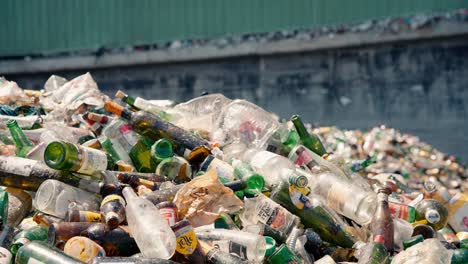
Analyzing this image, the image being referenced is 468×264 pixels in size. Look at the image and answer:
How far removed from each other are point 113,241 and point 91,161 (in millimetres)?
525

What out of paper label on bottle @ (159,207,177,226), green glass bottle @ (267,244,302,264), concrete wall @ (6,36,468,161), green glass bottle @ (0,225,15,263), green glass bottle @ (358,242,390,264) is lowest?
concrete wall @ (6,36,468,161)

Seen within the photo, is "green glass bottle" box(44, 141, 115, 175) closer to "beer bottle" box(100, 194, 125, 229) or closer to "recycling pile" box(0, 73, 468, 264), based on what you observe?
"recycling pile" box(0, 73, 468, 264)

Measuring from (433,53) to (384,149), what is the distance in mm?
2412

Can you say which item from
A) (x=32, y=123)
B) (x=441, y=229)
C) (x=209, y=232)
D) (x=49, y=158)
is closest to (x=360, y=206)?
(x=441, y=229)

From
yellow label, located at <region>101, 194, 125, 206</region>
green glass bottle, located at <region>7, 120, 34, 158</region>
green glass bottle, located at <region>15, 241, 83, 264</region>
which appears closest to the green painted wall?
green glass bottle, located at <region>7, 120, 34, 158</region>

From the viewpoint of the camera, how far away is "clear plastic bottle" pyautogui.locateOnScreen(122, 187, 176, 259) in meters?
2.35

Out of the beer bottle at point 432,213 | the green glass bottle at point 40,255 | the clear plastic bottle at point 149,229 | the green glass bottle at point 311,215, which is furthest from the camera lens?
the beer bottle at point 432,213

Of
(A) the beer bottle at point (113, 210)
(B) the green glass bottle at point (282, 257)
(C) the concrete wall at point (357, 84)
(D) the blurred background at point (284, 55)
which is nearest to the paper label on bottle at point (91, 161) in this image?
(A) the beer bottle at point (113, 210)

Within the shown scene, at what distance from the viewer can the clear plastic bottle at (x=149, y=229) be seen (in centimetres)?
235

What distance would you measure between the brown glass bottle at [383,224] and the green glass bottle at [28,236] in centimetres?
129

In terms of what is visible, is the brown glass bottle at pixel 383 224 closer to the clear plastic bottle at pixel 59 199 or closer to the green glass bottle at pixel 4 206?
the clear plastic bottle at pixel 59 199

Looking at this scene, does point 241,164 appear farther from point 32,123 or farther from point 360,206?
point 32,123

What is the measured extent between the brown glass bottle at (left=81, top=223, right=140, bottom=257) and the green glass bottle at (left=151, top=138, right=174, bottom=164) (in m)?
0.79

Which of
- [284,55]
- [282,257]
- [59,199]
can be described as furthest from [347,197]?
[284,55]
